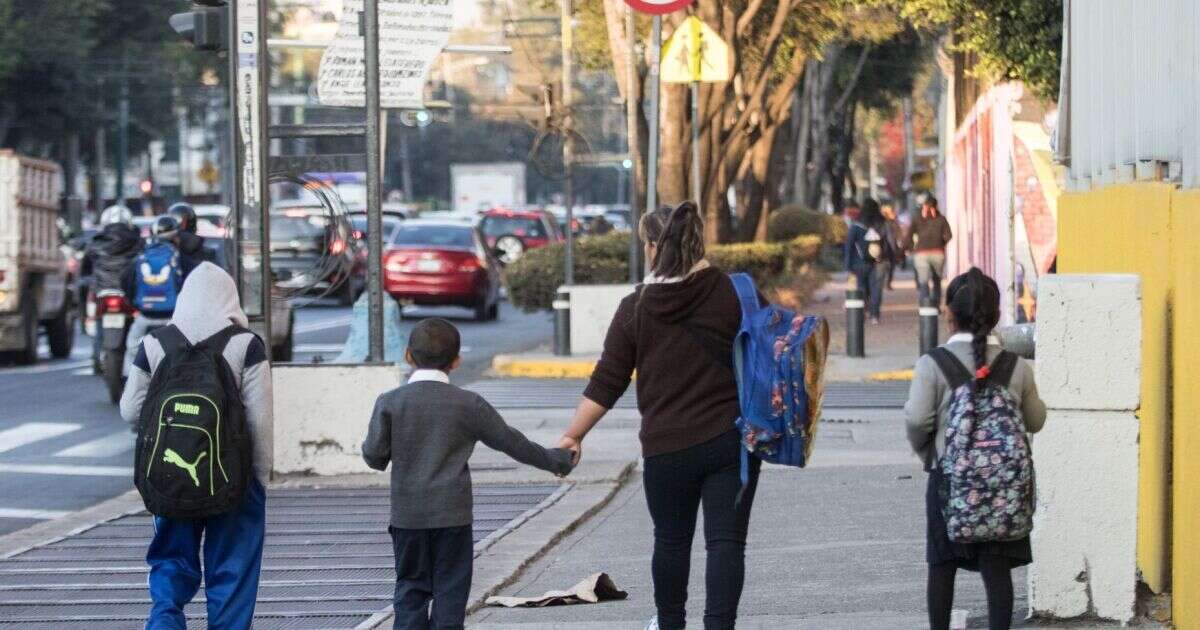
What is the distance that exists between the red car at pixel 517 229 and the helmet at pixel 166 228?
2648cm

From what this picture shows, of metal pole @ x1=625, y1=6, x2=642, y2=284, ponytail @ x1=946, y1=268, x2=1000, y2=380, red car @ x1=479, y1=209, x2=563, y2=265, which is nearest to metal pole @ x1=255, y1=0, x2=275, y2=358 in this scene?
ponytail @ x1=946, y1=268, x2=1000, y2=380

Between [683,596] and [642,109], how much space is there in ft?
62.7

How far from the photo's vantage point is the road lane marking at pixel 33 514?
11820 mm

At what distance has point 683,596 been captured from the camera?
693 cm

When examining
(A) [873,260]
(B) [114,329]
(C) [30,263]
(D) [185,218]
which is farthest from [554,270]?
(D) [185,218]

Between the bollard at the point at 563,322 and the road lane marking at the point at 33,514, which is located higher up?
the bollard at the point at 563,322

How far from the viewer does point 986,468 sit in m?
6.48

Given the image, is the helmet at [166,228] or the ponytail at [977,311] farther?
the helmet at [166,228]

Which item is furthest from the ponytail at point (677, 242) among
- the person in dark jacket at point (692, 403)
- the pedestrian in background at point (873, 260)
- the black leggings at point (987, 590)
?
the pedestrian in background at point (873, 260)

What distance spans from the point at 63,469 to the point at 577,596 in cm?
648

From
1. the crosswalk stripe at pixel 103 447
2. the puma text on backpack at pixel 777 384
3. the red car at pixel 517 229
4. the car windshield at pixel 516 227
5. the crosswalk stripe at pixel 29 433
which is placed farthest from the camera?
the car windshield at pixel 516 227

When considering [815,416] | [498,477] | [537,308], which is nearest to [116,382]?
[498,477]

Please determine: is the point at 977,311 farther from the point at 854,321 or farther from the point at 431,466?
the point at 854,321

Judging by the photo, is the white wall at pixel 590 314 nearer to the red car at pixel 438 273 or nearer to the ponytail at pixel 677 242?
the red car at pixel 438 273
